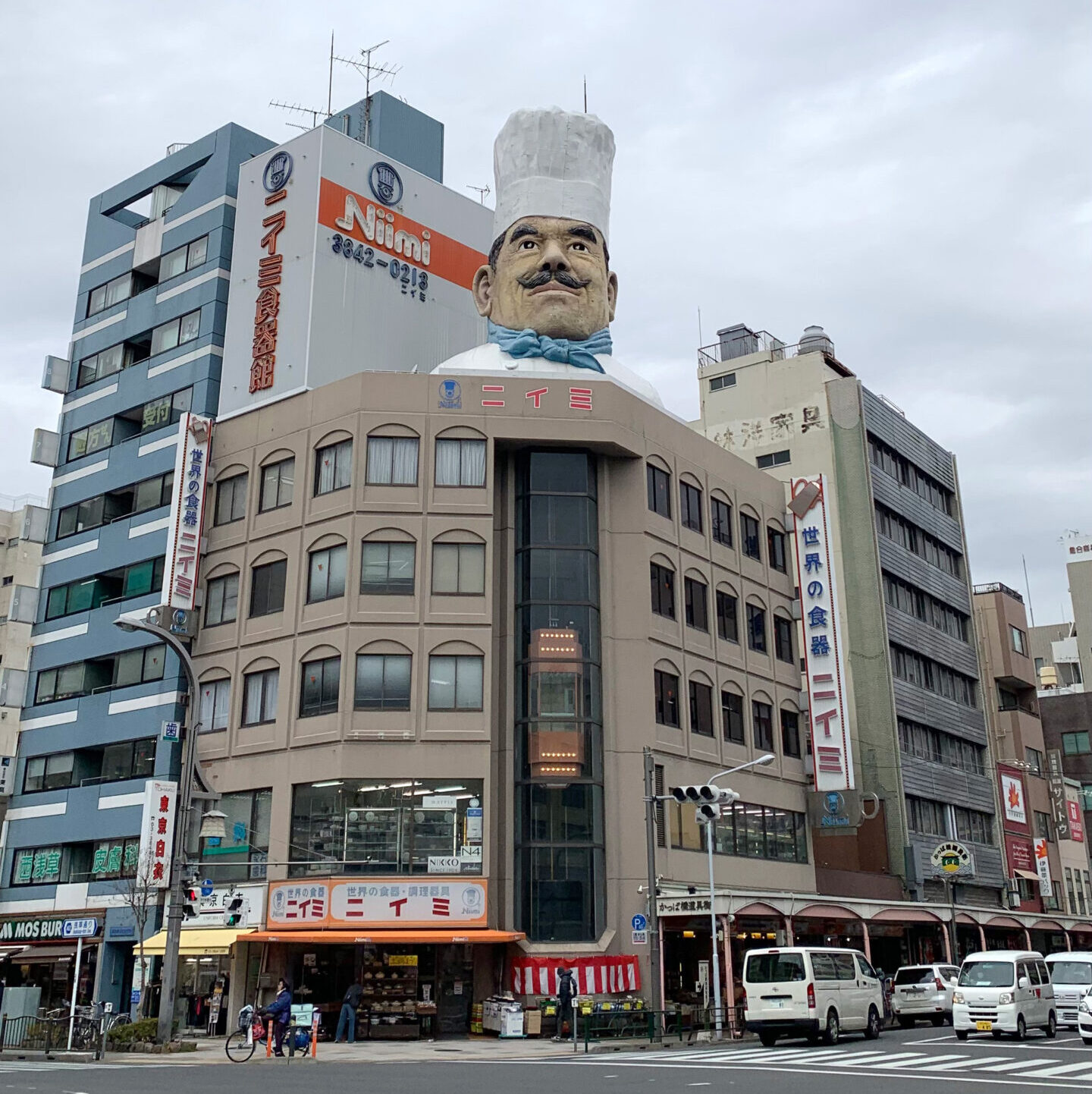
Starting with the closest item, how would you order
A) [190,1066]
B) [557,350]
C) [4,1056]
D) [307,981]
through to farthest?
[190,1066] → [4,1056] → [307,981] → [557,350]

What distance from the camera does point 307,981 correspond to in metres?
38.9

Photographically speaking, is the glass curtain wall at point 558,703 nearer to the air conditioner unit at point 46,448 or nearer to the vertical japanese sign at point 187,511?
the vertical japanese sign at point 187,511

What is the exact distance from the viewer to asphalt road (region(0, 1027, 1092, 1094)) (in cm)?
1977

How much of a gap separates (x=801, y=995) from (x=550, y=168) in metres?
31.9

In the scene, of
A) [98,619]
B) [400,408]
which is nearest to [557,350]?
[400,408]

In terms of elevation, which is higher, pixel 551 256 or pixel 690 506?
pixel 551 256

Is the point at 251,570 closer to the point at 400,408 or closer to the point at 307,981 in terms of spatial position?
the point at 400,408

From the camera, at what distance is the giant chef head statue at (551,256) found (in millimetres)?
46812

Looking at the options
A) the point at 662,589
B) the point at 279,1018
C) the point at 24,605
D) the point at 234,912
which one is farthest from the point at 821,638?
the point at 24,605

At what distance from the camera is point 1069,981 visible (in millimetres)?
34062

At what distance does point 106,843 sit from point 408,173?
99.3 ft

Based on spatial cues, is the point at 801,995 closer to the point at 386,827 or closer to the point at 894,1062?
the point at 894,1062

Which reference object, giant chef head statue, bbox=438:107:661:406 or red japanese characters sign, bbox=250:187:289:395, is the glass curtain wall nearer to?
giant chef head statue, bbox=438:107:661:406

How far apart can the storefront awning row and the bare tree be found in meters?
0.56
